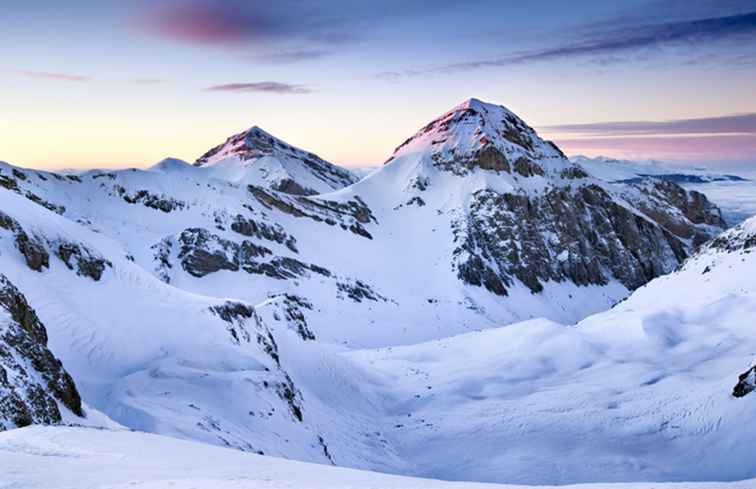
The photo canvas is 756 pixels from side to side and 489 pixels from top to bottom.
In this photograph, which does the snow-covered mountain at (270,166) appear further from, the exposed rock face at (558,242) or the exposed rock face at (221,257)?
the exposed rock face at (221,257)

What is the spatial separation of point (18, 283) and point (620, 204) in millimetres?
121782

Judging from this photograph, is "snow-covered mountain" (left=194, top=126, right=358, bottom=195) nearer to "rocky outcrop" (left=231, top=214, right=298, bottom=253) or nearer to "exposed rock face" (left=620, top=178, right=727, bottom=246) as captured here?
"rocky outcrop" (left=231, top=214, right=298, bottom=253)

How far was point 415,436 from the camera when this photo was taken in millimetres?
35656

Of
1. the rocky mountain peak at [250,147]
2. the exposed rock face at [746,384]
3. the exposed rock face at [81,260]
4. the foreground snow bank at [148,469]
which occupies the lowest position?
the exposed rock face at [746,384]

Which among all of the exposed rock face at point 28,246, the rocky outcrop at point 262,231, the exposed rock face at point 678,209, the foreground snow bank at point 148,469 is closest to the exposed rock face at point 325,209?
the rocky outcrop at point 262,231

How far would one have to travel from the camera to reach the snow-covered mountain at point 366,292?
94.2ft

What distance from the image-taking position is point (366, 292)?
261ft

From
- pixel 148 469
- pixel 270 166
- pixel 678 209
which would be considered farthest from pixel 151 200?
pixel 678 209

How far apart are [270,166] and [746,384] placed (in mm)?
120469

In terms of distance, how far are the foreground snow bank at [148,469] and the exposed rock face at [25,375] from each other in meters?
2.33

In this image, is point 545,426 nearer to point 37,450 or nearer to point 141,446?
point 141,446

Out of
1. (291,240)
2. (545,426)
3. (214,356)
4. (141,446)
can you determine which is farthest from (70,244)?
(291,240)

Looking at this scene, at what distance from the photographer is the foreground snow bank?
1062 cm

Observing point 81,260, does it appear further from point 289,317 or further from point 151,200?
point 151,200
